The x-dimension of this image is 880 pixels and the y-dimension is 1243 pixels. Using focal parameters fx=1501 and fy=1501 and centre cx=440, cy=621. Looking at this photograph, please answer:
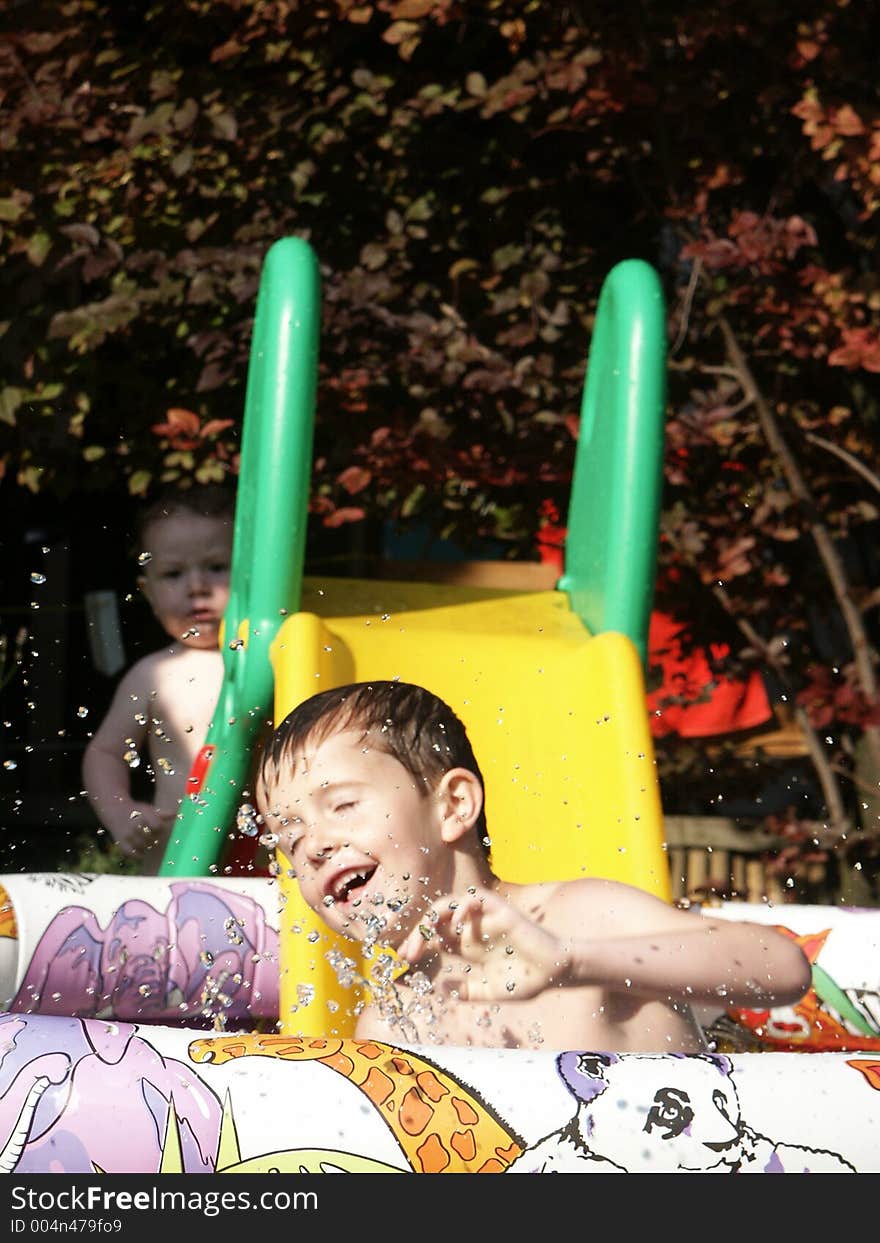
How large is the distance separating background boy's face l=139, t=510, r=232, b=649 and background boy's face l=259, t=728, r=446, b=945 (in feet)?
4.63

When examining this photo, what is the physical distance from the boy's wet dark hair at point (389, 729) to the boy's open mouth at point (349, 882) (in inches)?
5.3

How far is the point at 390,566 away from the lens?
3920 mm

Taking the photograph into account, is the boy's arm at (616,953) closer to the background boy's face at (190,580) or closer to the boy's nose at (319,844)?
the boy's nose at (319,844)

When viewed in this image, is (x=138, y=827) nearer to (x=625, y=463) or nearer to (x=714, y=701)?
(x=625, y=463)

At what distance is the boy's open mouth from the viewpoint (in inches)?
77.0

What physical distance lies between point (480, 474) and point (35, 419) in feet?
3.77

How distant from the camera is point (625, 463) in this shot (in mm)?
3045

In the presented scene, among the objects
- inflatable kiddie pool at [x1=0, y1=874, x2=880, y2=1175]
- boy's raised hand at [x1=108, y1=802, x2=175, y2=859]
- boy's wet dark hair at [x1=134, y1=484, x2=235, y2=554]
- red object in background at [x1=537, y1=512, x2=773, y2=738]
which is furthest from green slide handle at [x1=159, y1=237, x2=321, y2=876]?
inflatable kiddie pool at [x1=0, y1=874, x2=880, y2=1175]

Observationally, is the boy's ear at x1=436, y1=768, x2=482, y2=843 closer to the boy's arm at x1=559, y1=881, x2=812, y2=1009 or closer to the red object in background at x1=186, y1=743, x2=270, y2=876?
the boy's arm at x1=559, y1=881, x2=812, y2=1009

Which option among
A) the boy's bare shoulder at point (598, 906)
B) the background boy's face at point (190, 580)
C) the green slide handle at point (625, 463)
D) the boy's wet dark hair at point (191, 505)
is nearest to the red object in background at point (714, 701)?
the green slide handle at point (625, 463)

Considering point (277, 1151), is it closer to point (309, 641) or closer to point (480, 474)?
point (309, 641)

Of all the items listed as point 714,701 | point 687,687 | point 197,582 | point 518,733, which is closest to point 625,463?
point 518,733

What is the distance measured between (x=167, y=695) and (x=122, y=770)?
21cm
